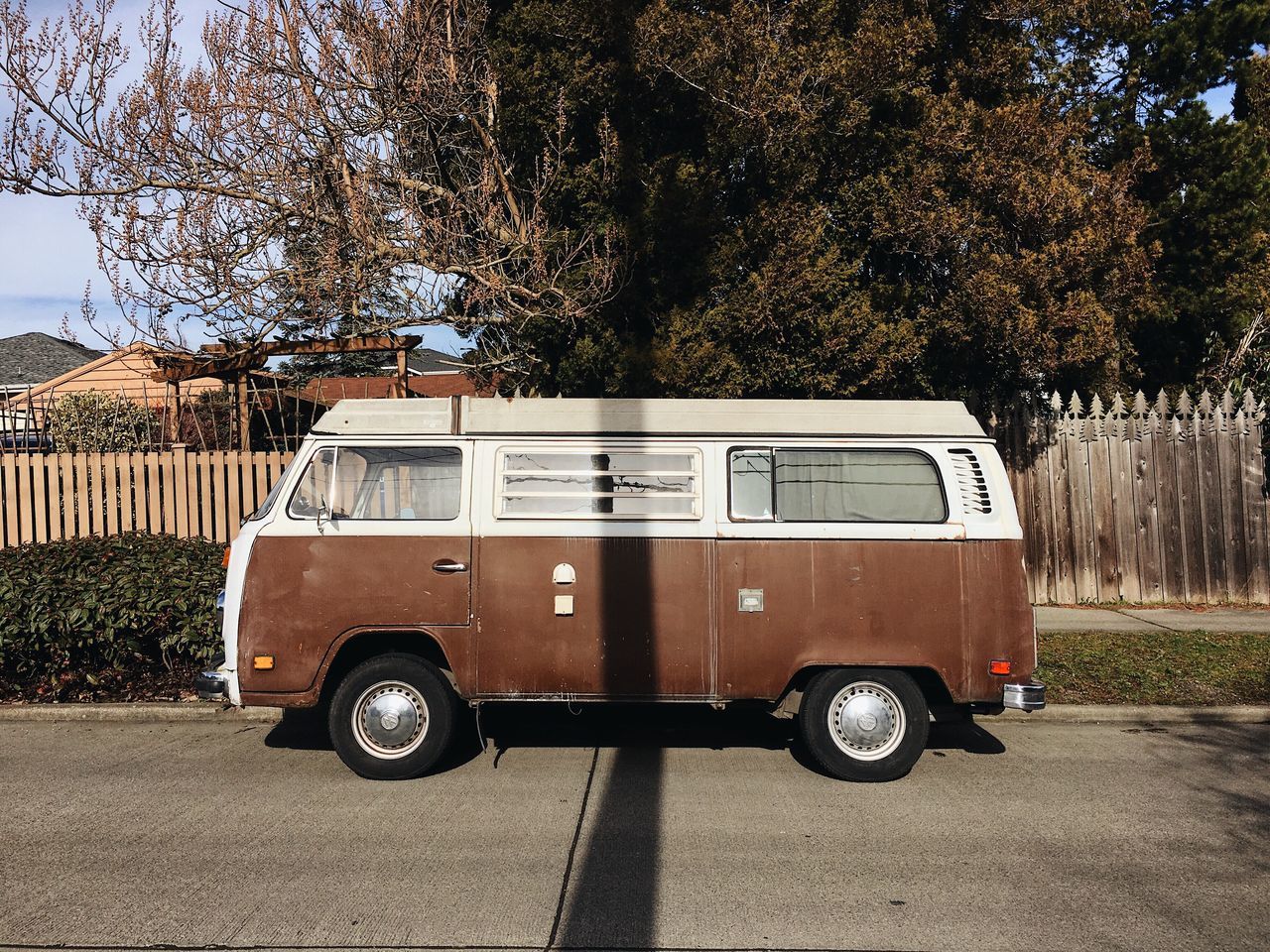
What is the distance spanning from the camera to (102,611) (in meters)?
8.05

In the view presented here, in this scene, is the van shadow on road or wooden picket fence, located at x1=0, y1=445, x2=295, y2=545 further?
wooden picket fence, located at x1=0, y1=445, x2=295, y2=545

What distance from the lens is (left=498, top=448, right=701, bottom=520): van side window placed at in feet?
20.6

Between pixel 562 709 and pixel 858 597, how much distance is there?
9.31 ft

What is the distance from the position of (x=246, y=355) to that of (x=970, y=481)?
779cm

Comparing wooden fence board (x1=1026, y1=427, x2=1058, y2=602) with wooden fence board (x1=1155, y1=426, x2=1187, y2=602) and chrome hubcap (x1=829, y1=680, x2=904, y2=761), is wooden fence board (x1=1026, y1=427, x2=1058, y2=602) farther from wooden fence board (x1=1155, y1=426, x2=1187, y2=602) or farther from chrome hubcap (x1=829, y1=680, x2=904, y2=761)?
chrome hubcap (x1=829, y1=680, x2=904, y2=761)

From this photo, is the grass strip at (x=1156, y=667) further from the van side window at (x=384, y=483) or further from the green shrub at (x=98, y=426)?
the green shrub at (x=98, y=426)

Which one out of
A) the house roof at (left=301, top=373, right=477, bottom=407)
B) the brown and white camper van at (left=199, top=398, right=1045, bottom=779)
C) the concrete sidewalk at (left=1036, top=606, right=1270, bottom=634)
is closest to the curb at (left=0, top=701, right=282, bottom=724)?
the brown and white camper van at (left=199, top=398, right=1045, bottom=779)

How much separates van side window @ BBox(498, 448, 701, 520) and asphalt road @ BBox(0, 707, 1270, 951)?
1.72m

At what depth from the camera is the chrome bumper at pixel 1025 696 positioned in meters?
6.05

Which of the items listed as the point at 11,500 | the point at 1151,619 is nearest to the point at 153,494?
the point at 11,500

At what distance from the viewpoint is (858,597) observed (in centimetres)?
618

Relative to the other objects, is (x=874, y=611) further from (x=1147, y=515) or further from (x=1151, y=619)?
(x=1147, y=515)

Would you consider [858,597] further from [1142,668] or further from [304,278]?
[304,278]

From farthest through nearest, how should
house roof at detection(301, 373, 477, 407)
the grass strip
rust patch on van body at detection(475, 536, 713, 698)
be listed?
house roof at detection(301, 373, 477, 407) → the grass strip → rust patch on van body at detection(475, 536, 713, 698)
